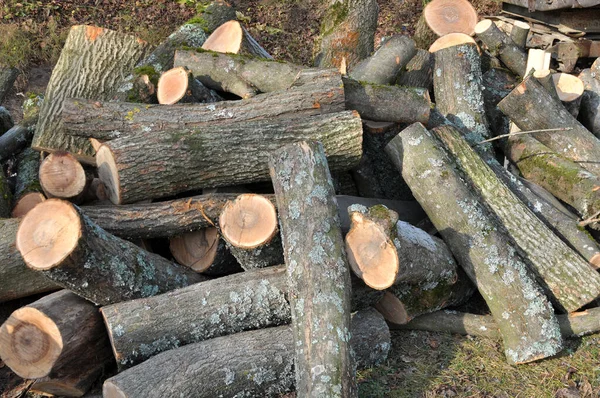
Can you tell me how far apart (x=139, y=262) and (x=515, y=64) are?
173 inches

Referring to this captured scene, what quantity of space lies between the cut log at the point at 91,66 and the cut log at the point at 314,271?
8.41 feet

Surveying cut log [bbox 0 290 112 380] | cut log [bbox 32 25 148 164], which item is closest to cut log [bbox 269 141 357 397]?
cut log [bbox 0 290 112 380]

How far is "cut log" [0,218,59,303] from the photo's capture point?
4.06 metres

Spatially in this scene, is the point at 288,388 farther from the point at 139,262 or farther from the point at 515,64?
the point at 515,64

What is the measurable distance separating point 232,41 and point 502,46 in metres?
2.79

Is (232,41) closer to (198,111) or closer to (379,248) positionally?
(198,111)

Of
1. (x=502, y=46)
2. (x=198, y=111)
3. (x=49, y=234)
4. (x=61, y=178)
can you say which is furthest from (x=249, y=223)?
(x=502, y=46)

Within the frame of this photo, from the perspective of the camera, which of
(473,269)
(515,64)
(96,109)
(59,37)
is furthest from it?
(59,37)

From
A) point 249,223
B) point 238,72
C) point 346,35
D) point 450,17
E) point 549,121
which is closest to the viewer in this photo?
point 249,223

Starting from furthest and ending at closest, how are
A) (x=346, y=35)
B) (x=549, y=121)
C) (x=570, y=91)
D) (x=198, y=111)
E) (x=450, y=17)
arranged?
(x=346, y=35)
(x=450, y=17)
(x=570, y=91)
(x=549, y=121)
(x=198, y=111)

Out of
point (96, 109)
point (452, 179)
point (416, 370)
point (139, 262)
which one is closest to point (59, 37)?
point (96, 109)

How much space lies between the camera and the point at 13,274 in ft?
13.4

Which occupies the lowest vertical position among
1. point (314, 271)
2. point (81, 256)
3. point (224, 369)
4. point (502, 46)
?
point (502, 46)

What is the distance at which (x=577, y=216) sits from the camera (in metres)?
4.65
